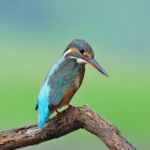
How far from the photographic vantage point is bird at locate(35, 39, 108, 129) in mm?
2939

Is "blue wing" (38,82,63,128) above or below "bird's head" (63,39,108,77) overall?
below

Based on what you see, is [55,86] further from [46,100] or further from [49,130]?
[49,130]

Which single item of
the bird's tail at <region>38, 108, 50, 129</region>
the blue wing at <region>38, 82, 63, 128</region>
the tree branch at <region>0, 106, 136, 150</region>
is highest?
the blue wing at <region>38, 82, 63, 128</region>

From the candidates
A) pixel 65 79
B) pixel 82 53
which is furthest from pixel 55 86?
pixel 82 53

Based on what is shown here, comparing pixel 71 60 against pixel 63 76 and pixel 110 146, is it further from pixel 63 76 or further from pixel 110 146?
pixel 110 146

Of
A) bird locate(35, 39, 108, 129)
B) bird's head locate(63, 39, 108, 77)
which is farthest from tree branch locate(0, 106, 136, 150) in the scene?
bird's head locate(63, 39, 108, 77)

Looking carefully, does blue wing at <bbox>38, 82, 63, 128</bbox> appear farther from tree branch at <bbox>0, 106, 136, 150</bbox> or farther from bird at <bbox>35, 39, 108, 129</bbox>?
tree branch at <bbox>0, 106, 136, 150</bbox>

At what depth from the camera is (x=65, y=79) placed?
9.72 ft

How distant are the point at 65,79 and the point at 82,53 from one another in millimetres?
117

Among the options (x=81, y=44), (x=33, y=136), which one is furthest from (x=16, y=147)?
(x=81, y=44)

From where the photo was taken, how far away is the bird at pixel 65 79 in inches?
116

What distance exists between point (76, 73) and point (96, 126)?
0.22 meters

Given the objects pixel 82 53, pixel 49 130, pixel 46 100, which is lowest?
pixel 49 130

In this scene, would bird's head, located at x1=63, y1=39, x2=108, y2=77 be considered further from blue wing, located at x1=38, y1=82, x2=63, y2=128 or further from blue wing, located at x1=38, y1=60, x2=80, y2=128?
blue wing, located at x1=38, y1=82, x2=63, y2=128
